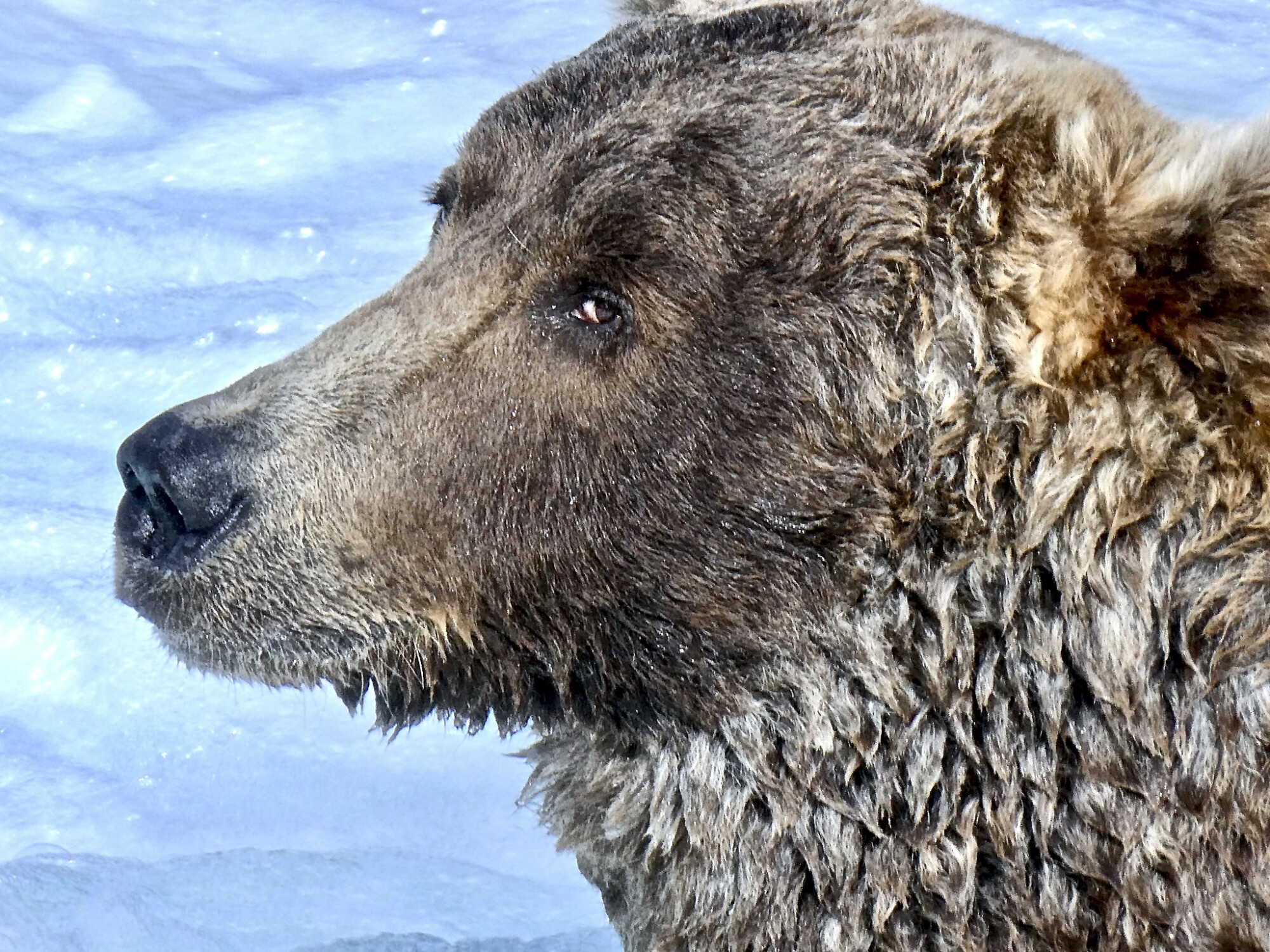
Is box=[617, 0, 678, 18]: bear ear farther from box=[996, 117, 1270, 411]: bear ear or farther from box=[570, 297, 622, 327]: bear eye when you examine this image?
box=[996, 117, 1270, 411]: bear ear

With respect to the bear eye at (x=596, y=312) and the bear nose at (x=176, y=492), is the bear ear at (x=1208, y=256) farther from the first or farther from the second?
the bear nose at (x=176, y=492)

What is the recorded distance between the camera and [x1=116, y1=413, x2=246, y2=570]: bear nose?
9.43 ft

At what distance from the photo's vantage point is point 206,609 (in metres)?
2.99

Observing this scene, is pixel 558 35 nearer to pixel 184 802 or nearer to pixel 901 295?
pixel 184 802

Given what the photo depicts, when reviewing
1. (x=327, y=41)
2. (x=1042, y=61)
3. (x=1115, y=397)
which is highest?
(x=1042, y=61)

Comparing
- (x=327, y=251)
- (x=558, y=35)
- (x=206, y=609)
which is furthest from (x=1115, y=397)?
(x=558, y=35)

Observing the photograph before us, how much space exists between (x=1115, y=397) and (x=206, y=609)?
68.9 inches

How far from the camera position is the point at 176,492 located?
2891 mm

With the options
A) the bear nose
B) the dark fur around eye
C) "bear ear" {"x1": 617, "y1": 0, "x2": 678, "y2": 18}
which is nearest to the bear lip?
the bear nose

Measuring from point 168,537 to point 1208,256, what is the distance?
6.43 feet

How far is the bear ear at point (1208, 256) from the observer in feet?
8.04

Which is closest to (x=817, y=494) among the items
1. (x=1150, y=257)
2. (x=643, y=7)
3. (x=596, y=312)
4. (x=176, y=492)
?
(x=596, y=312)

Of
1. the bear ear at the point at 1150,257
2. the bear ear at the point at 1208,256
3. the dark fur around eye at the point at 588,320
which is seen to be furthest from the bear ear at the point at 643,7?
the bear ear at the point at 1208,256

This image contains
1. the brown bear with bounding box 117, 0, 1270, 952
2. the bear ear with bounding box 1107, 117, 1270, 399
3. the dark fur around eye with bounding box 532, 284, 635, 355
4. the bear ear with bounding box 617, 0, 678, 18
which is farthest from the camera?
the bear ear with bounding box 617, 0, 678, 18
